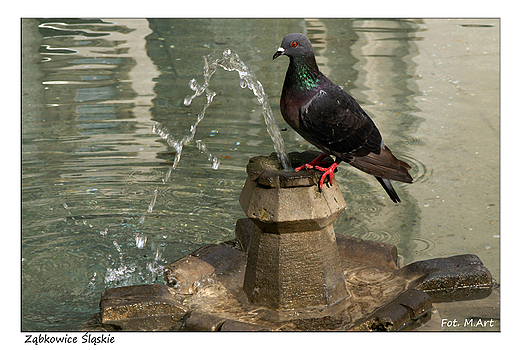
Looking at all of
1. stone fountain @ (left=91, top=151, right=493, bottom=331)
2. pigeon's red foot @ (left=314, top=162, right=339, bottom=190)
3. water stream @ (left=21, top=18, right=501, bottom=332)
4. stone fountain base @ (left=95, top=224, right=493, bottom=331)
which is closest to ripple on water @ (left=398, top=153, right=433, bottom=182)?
water stream @ (left=21, top=18, right=501, bottom=332)

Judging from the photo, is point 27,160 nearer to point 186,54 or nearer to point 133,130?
point 133,130

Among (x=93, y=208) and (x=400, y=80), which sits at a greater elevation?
(x=400, y=80)

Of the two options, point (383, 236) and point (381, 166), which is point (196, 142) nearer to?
point (383, 236)

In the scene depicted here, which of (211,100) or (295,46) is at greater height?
(295,46)

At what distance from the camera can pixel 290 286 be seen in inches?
157

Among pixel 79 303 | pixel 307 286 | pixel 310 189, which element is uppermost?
pixel 310 189

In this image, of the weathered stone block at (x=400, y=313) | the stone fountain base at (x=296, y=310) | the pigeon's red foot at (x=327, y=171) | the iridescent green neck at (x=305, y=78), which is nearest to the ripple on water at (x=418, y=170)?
the stone fountain base at (x=296, y=310)

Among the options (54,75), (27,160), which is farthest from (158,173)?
(54,75)

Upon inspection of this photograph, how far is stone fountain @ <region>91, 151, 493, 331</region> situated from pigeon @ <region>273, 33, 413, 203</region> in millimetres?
224

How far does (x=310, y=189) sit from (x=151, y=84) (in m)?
6.06

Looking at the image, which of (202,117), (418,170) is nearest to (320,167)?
(418,170)

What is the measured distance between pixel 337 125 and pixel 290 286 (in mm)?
1068

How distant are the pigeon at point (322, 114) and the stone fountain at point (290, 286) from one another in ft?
0.74

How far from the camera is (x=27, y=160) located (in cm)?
694
